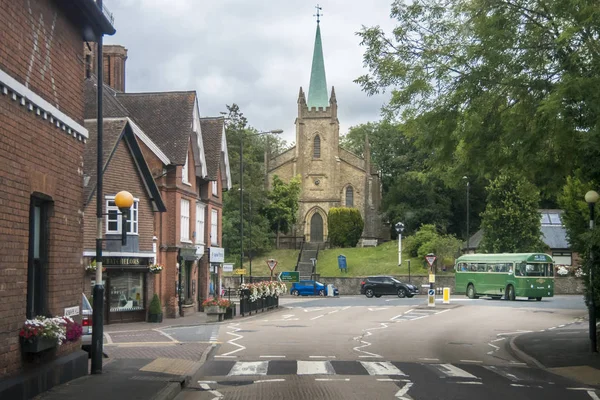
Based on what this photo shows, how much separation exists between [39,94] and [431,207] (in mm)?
71737

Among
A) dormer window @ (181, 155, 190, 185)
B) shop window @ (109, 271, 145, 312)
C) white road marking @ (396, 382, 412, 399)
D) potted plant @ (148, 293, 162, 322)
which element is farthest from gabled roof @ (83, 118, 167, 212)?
white road marking @ (396, 382, 412, 399)

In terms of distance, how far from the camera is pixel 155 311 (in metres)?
33.8

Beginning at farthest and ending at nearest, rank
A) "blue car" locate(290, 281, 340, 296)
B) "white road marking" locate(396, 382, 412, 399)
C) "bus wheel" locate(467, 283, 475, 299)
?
"blue car" locate(290, 281, 340, 296) < "bus wheel" locate(467, 283, 475, 299) < "white road marking" locate(396, 382, 412, 399)

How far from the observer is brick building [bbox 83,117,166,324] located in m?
30.1

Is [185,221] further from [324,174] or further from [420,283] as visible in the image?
[324,174]

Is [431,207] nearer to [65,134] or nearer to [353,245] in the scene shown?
[353,245]

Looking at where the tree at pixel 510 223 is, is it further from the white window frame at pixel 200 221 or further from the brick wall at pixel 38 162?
the brick wall at pixel 38 162

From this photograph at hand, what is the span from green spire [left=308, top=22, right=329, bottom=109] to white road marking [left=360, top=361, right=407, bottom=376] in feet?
226

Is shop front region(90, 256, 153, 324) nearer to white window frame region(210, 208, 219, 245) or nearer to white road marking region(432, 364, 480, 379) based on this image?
white window frame region(210, 208, 219, 245)

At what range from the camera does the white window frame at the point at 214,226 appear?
44719 mm

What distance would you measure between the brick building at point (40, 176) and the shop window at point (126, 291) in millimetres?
18078

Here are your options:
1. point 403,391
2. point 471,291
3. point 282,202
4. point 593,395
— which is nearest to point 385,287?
point 471,291

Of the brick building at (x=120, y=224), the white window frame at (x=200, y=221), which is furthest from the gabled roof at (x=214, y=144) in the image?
the brick building at (x=120, y=224)

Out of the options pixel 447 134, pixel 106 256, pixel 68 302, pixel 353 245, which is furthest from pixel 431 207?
pixel 68 302
